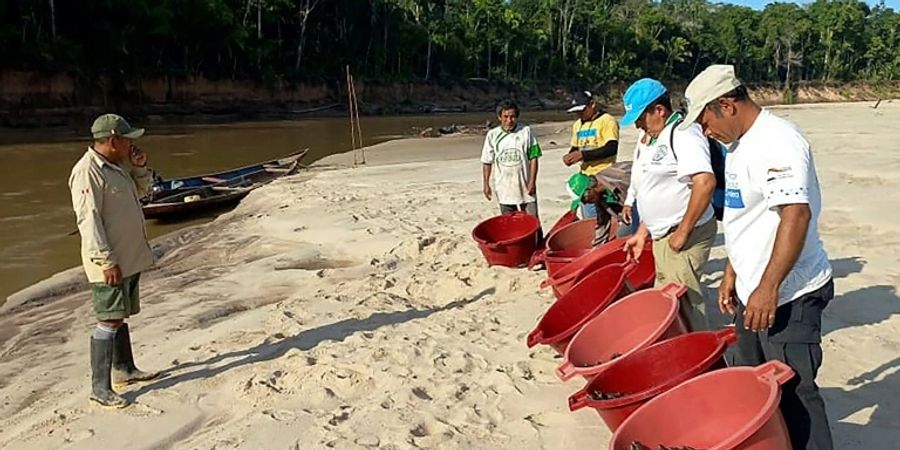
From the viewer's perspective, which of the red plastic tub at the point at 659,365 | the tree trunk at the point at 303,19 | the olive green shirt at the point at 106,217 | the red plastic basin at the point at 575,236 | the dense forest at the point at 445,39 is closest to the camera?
the red plastic tub at the point at 659,365

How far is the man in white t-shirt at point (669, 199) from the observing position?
12.1ft

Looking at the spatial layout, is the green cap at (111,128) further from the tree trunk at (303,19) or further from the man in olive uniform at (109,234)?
the tree trunk at (303,19)

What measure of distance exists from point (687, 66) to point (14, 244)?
91.7m

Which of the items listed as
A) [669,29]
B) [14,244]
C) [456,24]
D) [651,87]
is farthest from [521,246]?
[669,29]

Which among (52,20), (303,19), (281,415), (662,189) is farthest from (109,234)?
(303,19)

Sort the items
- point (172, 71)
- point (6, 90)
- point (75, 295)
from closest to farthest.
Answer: point (75, 295)
point (6, 90)
point (172, 71)

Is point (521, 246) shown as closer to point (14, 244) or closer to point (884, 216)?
point (884, 216)

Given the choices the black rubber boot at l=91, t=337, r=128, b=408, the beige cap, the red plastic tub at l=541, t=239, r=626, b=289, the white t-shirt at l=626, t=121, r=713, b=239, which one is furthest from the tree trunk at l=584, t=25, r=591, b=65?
the beige cap

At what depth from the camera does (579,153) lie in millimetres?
6449

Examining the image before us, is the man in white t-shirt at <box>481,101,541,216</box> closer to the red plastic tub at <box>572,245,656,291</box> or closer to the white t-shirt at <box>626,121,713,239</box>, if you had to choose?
the red plastic tub at <box>572,245,656,291</box>

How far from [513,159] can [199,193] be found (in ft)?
30.6

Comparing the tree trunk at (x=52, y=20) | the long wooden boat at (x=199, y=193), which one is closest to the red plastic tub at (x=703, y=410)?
the long wooden boat at (x=199, y=193)

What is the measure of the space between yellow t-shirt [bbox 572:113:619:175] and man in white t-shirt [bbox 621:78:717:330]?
1.84 metres

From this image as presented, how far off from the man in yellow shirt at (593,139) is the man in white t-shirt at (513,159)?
44 centimetres
